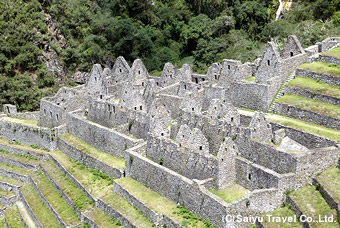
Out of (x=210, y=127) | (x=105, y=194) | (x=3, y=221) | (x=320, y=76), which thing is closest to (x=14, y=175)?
(x=3, y=221)

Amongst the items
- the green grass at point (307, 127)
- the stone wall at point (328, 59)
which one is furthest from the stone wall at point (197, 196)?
the stone wall at point (328, 59)

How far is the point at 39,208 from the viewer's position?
2952 centimetres

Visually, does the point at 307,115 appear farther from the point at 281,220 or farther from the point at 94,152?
the point at 94,152

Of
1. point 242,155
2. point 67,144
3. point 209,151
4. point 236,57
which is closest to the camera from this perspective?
point 242,155

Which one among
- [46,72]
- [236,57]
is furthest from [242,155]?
[46,72]

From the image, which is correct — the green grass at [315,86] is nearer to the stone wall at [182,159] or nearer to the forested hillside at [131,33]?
the stone wall at [182,159]

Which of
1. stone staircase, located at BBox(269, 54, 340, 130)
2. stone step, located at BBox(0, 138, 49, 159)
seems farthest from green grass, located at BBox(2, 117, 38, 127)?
stone staircase, located at BBox(269, 54, 340, 130)

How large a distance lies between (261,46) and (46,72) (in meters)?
25.1

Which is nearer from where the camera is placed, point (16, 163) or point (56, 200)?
point (56, 200)

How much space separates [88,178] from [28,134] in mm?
9890

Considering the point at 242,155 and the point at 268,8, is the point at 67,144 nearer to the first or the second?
the point at 242,155

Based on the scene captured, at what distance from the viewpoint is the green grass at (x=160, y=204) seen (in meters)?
21.8

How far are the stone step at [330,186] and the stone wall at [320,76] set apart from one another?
7.38 m

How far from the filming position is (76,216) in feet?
89.1
